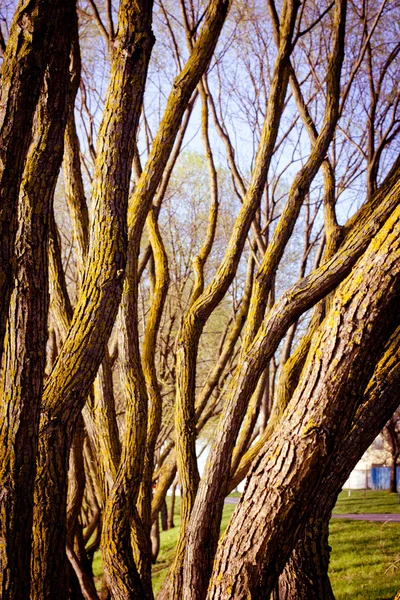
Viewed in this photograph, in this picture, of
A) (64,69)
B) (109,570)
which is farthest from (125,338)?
(64,69)

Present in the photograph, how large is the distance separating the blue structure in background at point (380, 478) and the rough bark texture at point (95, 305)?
45.9 ft

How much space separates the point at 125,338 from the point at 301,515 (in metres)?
2.80

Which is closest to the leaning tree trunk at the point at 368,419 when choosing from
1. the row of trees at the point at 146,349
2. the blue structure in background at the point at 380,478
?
the row of trees at the point at 146,349

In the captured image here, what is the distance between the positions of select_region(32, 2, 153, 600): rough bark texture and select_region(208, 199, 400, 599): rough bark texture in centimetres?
136

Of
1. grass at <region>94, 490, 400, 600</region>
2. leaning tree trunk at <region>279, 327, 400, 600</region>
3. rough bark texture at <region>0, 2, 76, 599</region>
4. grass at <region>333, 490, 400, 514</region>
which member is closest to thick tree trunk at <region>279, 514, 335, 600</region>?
leaning tree trunk at <region>279, 327, 400, 600</region>

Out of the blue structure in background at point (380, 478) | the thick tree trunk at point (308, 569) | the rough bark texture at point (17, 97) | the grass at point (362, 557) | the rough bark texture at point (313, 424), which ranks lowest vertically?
the grass at point (362, 557)

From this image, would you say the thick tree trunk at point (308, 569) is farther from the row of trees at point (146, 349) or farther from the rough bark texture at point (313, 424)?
the rough bark texture at point (313, 424)

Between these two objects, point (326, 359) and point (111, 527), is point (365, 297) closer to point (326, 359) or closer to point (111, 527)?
point (326, 359)

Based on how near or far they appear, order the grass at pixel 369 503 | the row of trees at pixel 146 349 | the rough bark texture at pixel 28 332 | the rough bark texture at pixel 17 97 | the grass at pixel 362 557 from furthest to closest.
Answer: the grass at pixel 369 503 < the grass at pixel 362 557 < the rough bark texture at pixel 28 332 < the rough bark texture at pixel 17 97 < the row of trees at pixel 146 349

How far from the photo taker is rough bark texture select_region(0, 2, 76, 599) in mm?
3051

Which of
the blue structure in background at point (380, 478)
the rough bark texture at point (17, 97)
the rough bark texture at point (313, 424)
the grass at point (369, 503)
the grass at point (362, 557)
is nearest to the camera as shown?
the rough bark texture at point (313, 424)

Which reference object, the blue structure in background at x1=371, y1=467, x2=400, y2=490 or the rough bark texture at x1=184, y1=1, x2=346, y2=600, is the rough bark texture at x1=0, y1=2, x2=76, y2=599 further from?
the blue structure in background at x1=371, y1=467, x2=400, y2=490

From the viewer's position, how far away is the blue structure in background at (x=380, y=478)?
16.3 metres

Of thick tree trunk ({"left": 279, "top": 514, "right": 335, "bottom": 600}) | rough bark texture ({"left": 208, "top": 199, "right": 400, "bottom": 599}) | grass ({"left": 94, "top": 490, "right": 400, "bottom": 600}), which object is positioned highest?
rough bark texture ({"left": 208, "top": 199, "right": 400, "bottom": 599})
